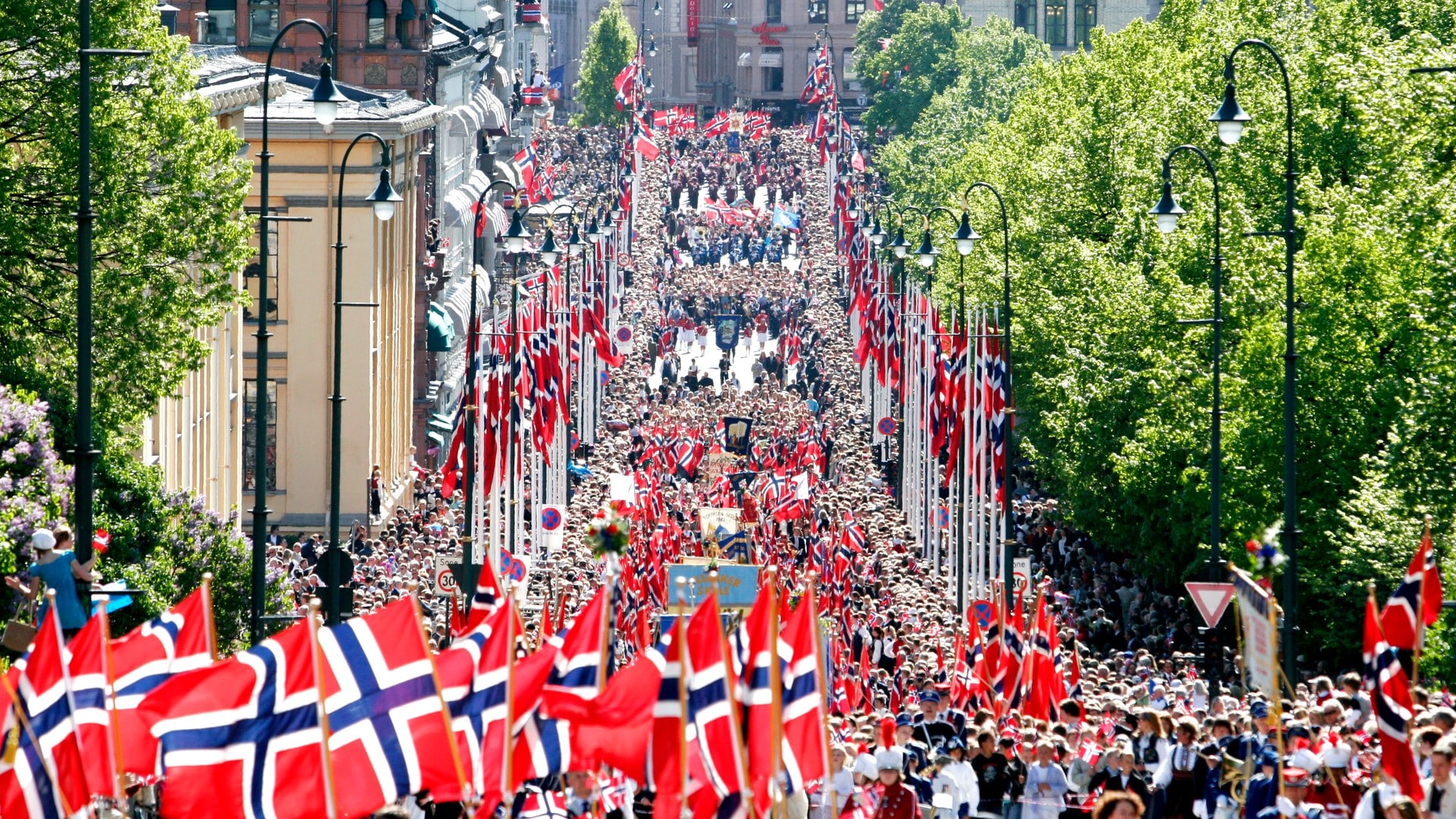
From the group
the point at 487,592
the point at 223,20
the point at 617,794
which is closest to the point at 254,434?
the point at 223,20

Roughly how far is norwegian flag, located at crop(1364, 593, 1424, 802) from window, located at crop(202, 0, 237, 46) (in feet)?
186

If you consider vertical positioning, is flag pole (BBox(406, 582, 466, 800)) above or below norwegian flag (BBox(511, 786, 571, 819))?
above

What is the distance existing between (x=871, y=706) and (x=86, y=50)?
13135 millimetres

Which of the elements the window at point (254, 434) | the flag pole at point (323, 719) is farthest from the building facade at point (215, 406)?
the flag pole at point (323, 719)

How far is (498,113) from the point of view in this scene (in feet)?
348

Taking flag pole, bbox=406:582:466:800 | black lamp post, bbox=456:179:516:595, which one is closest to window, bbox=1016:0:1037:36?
black lamp post, bbox=456:179:516:595

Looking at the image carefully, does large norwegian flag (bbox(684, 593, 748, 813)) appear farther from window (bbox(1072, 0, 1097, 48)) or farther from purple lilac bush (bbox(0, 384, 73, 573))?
window (bbox(1072, 0, 1097, 48))

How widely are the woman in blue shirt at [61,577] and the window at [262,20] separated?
52.9 meters

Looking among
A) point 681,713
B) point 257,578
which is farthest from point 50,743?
point 257,578

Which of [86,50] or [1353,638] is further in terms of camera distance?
[1353,638]

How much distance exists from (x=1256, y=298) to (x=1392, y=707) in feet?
77.3

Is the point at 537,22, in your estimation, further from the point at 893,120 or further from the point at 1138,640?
the point at 1138,640

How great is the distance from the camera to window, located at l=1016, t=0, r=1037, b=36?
159125 millimetres

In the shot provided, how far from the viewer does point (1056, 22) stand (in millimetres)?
159500
